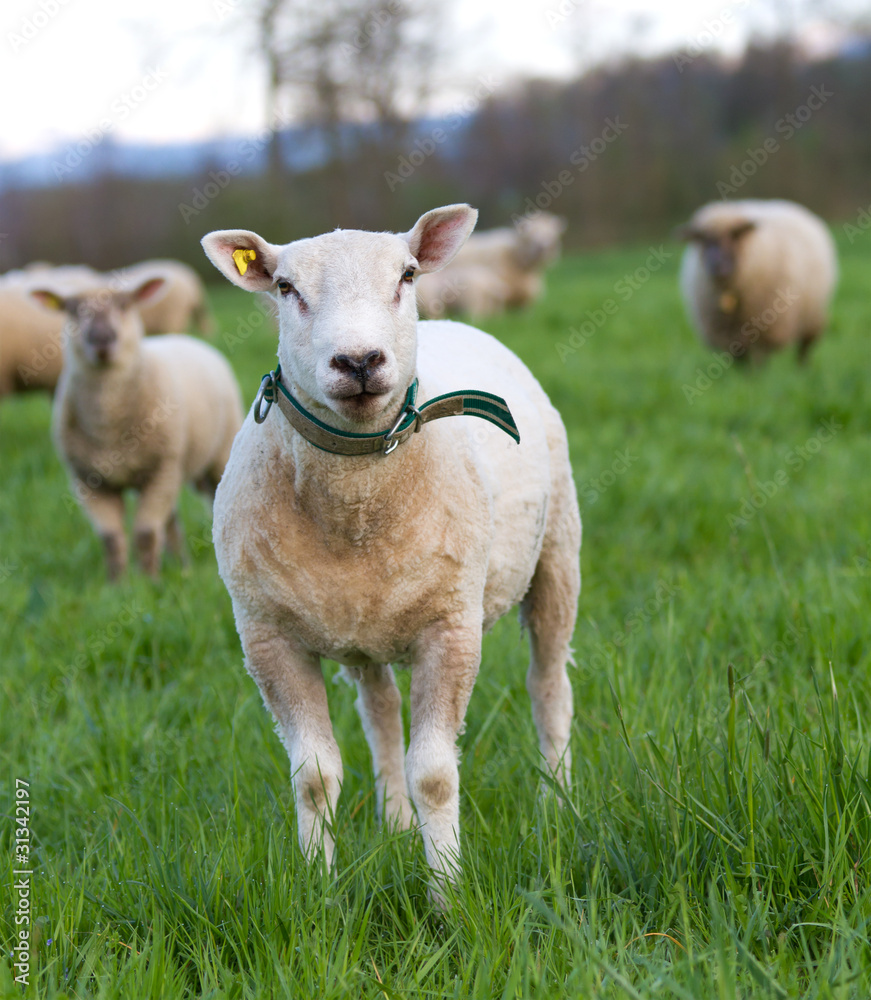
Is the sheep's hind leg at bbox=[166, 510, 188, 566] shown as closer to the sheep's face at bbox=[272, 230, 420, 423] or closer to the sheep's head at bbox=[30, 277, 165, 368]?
the sheep's head at bbox=[30, 277, 165, 368]

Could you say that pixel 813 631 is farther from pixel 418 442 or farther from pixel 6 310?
pixel 6 310

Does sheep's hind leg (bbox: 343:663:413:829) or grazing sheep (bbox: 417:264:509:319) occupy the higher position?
sheep's hind leg (bbox: 343:663:413:829)

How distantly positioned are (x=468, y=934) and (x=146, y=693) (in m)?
1.81

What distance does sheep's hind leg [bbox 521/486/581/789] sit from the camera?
2.72 metres

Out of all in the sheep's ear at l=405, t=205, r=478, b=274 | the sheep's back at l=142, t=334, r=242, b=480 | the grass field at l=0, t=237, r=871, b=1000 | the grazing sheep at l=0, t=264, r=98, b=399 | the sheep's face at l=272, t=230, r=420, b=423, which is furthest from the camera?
the grazing sheep at l=0, t=264, r=98, b=399

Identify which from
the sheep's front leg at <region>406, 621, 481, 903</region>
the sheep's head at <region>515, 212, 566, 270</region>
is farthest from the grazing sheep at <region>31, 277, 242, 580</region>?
the sheep's head at <region>515, 212, 566, 270</region>

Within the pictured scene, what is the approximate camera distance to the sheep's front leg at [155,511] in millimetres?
4980

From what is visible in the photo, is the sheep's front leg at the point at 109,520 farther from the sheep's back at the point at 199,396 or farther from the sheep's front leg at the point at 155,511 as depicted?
the sheep's back at the point at 199,396

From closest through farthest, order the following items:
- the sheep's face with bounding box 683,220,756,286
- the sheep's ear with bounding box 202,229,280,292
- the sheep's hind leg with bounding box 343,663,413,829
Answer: the sheep's ear with bounding box 202,229,280,292
the sheep's hind leg with bounding box 343,663,413,829
the sheep's face with bounding box 683,220,756,286

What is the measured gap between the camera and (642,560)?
4332 millimetres

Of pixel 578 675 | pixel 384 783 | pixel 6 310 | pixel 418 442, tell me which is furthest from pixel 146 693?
pixel 6 310

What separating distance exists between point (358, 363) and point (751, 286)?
24.7ft

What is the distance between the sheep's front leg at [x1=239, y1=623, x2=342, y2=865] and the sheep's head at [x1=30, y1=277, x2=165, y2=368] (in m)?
3.19

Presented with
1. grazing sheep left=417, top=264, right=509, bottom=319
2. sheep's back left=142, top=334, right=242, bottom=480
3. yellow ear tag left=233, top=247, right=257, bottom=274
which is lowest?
grazing sheep left=417, top=264, right=509, bottom=319
